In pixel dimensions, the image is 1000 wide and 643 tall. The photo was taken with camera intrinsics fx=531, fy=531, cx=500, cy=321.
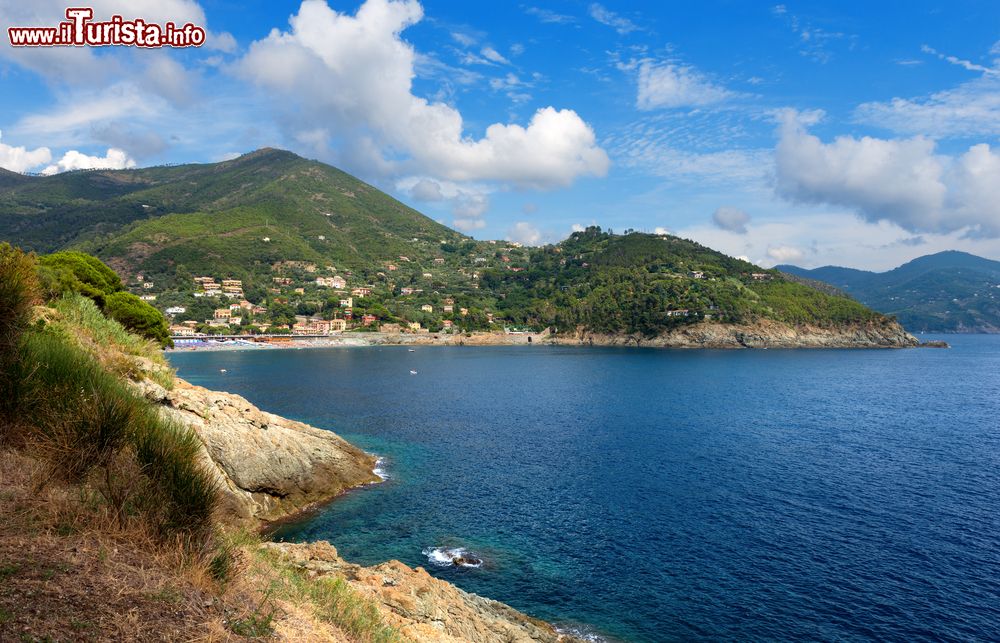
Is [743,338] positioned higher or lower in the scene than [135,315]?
lower

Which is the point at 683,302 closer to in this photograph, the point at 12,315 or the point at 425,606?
the point at 425,606

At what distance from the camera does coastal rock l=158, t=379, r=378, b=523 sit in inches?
1040

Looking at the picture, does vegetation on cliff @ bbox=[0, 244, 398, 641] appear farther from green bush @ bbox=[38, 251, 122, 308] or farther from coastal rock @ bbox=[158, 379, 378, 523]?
green bush @ bbox=[38, 251, 122, 308]

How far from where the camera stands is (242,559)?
859 cm

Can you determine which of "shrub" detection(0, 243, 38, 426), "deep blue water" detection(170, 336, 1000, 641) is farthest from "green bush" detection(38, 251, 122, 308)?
"shrub" detection(0, 243, 38, 426)

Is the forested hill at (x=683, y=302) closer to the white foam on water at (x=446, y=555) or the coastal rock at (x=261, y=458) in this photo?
the coastal rock at (x=261, y=458)

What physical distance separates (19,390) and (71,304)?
16019 mm

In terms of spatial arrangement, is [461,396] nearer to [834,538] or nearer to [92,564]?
[834,538]

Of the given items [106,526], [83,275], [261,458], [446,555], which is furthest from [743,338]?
[106,526]

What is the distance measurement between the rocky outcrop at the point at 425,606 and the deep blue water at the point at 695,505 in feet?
6.18

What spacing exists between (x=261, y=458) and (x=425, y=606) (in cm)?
1716

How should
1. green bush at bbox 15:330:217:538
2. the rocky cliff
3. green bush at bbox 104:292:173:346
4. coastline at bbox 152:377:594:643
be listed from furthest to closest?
green bush at bbox 104:292:173:346
the rocky cliff
coastline at bbox 152:377:594:643
green bush at bbox 15:330:217:538

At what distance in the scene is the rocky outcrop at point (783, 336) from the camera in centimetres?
14712

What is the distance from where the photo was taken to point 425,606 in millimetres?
15258
